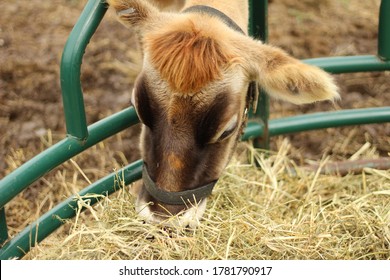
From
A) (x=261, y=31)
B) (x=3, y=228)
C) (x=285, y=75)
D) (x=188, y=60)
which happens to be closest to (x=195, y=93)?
(x=188, y=60)

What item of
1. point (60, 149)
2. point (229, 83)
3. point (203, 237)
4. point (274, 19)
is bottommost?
point (274, 19)

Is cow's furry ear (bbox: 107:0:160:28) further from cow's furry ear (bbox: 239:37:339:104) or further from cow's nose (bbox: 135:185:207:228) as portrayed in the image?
cow's nose (bbox: 135:185:207:228)

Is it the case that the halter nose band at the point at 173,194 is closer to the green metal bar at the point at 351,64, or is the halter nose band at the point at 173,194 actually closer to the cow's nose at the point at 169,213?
the cow's nose at the point at 169,213

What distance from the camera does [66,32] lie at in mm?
5602

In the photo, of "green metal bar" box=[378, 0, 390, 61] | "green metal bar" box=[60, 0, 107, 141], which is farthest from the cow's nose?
"green metal bar" box=[378, 0, 390, 61]

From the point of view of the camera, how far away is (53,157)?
2.71m

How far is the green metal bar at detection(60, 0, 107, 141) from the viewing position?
8.84 ft

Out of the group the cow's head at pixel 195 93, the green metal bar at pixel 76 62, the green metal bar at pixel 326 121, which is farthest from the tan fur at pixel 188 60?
the green metal bar at pixel 326 121

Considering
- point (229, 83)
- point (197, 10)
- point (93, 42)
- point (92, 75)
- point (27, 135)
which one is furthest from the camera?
point (93, 42)

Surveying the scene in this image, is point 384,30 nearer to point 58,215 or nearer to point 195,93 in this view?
point 195,93

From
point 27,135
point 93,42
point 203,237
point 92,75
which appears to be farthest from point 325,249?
point 93,42

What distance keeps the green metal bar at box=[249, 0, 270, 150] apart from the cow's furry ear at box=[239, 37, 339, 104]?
849 millimetres

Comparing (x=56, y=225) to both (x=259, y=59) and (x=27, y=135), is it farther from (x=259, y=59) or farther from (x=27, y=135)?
(x=27, y=135)

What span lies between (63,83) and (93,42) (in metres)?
2.83
